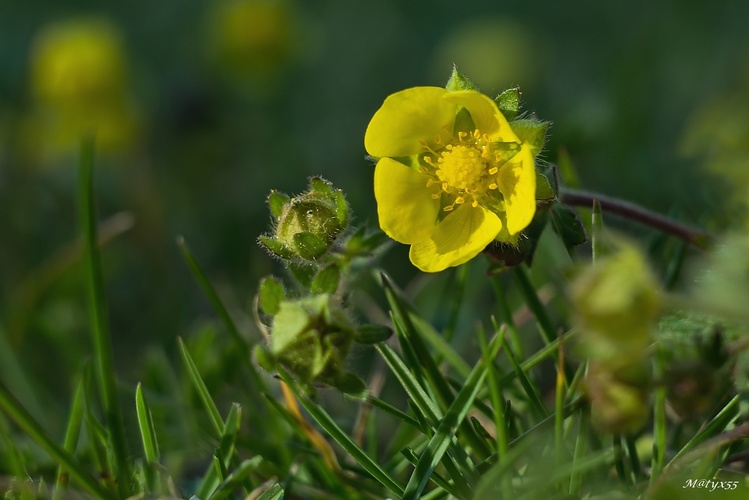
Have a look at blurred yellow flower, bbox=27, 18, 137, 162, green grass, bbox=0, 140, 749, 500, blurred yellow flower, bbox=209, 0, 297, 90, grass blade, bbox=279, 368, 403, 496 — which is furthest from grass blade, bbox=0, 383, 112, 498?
blurred yellow flower, bbox=209, 0, 297, 90

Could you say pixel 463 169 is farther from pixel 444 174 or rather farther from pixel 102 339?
pixel 102 339

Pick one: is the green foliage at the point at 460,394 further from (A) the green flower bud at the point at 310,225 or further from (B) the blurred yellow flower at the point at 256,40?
(B) the blurred yellow flower at the point at 256,40

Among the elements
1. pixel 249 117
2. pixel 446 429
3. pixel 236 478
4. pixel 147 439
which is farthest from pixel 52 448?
pixel 249 117

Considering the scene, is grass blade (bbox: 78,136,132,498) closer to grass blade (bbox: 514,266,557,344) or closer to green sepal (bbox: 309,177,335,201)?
green sepal (bbox: 309,177,335,201)

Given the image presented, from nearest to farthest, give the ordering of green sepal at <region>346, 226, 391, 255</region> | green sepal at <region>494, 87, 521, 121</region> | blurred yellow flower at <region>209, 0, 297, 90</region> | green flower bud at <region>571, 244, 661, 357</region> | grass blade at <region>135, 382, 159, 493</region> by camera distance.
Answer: green flower bud at <region>571, 244, 661, 357</region>, grass blade at <region>135, 382, 159, 493</region>, green sepal at <region>494, 87, 521, 121</region>, green sepal at <region>346, 226, 391, 255</region>, blurred yellow flower at <region>209, 0, 297, 90</region>

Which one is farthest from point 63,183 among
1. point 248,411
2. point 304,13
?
point 248,411

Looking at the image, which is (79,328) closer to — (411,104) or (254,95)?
(411,104)
